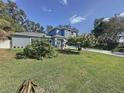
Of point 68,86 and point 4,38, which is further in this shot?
point 4,38

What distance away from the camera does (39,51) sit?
581 inches

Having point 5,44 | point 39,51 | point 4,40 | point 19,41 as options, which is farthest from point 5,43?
point 39,51

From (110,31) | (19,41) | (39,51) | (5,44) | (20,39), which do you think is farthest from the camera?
(110,31)

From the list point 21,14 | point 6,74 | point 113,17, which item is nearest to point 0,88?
point 6,74

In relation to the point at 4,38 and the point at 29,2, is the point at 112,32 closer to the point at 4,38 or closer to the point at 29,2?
the point at 29,2

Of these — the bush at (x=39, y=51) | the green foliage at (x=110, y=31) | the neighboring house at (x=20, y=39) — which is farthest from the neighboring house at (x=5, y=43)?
the green foliage at (x=110, y=31)

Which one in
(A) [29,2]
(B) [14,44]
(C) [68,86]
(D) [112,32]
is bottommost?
(C) [68,86]

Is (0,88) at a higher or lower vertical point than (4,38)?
lower

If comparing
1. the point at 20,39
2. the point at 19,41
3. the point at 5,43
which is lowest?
the point at 5,43

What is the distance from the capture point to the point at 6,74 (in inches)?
340

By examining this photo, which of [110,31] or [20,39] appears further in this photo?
[110,31]

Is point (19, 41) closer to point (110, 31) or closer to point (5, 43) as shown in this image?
point (5, 43)

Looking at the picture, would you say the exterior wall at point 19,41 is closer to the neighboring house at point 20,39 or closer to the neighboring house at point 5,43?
the neighboring house at point 20,39

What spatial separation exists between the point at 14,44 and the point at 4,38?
7.46 feet
